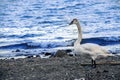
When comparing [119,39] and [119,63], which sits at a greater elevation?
[119,63]

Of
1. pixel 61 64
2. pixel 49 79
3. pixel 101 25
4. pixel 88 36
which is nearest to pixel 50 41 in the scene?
pixel 88 36

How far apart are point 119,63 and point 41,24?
1039 inches

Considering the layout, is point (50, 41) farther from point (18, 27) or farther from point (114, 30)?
point (18, 27)

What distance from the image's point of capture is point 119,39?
2642 centimetres

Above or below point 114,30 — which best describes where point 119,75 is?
above

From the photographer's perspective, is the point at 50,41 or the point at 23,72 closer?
the point at 23,72

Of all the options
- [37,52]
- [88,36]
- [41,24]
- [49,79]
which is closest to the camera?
[49,79]

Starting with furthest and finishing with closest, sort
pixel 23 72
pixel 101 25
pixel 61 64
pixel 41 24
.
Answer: pixel 41 24
pixel 101 25
pixel 61 64
pixel 23 72

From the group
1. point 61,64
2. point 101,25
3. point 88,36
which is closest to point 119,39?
point 88,36

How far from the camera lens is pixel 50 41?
26.9 m

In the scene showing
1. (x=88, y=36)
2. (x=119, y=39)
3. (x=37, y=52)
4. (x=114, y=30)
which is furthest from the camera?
(x=114, y=30)

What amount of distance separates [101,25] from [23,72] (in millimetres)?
22436

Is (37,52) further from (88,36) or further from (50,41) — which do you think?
(88,36)

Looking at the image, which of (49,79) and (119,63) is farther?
(119,63)
